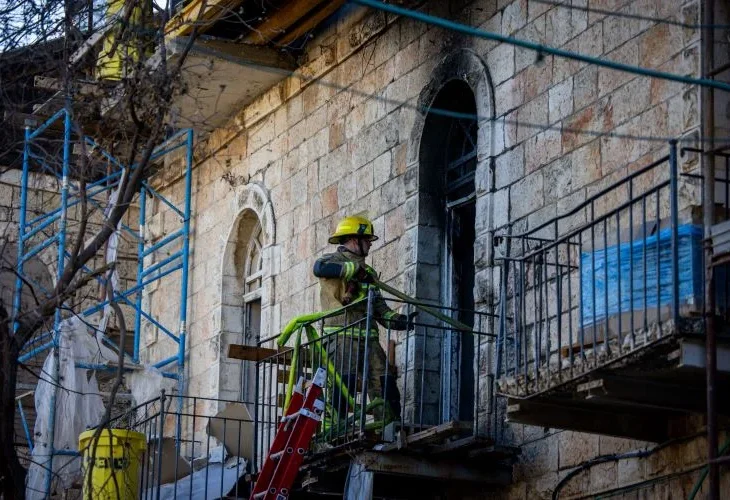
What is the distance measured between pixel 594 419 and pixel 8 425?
140 inches

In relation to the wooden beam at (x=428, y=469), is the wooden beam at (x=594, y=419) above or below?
above

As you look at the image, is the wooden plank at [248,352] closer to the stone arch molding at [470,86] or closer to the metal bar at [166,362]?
the stone arch molding at [470,86]

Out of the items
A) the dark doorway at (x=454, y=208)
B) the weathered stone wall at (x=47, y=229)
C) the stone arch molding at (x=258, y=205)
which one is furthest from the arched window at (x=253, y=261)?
the weathered stone wall at (x=47, y=229)

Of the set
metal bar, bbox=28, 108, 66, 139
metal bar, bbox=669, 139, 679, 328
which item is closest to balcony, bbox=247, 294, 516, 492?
metal bar, bbox=669, 139, 679, 328

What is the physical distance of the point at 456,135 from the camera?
12.5 metres

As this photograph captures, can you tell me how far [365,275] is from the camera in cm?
1157

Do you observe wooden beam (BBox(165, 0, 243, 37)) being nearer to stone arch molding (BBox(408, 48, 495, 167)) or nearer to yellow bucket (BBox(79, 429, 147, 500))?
stone arch molding (BBox(408, 48, 495, 167))

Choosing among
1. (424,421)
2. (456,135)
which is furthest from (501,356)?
(456,135)

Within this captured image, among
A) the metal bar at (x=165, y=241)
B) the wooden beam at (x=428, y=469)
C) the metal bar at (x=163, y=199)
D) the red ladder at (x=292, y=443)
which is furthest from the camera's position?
the metal bar at (x=165, y=241)

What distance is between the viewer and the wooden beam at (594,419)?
9516mm

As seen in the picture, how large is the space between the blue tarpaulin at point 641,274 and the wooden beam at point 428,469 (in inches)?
76.8

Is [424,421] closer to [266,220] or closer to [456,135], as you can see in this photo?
[456,135]

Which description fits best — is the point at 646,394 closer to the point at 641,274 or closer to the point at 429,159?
the point at 641,274

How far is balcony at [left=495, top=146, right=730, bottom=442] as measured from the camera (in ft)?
27.4
